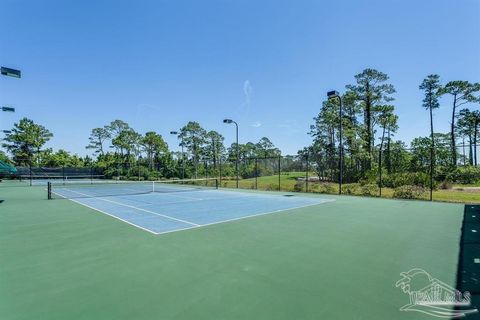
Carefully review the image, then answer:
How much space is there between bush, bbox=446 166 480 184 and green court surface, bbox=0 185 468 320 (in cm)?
1979

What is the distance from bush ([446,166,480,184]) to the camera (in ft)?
70.0

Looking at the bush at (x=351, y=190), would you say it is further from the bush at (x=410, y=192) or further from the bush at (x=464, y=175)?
the bush at (x=464, y=175)

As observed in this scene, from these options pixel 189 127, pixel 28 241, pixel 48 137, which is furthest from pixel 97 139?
pixel 28 241

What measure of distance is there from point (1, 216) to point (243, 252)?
8685 millimetres

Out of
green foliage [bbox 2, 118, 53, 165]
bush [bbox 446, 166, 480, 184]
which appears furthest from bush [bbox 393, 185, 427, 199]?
green foliage [bbox 2, 118, 53, 165]

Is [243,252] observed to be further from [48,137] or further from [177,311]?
[48,137]

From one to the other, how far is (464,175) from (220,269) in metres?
26.7

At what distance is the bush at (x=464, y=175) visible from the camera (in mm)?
21328

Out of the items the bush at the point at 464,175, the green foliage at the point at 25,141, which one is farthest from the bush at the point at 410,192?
the green foliage at the point at 25,141

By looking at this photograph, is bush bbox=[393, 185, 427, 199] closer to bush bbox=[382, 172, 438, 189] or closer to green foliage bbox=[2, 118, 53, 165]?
bush bbox=[382, 172, 438, 189]

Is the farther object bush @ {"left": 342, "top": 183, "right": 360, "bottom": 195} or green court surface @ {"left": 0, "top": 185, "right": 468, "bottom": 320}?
bush @ {"left": 342, "top": 183, "right": 360, "bottom": 195}

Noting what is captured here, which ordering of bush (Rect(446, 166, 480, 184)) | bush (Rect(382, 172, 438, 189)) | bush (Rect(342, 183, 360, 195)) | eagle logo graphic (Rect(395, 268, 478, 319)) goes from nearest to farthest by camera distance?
eagle logo graphic (Rect(395, 268, 478, 319)) < bush (Rect(342, 183, 360, 195)) < bush (Rect(382, 172, 438, 189)) < bush (Rect(446, 166, 480, 184))

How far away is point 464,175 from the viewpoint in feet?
72.0

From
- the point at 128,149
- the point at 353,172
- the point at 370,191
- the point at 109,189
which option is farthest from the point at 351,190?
the point at 128,149
